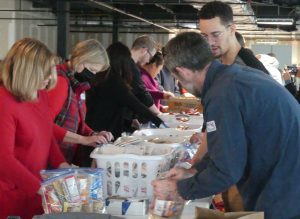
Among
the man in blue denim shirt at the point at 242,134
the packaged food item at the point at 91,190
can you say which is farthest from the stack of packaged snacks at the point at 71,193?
the man in blue denim shirt at the point at 242,134

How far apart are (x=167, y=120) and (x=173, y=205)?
2.57m

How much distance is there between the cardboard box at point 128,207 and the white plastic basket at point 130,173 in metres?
0.16

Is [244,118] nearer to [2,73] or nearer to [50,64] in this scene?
[50,64]

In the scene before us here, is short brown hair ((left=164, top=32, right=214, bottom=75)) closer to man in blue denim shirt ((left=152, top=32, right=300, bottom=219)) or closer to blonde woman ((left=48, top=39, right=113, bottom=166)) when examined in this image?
man in blue denim shirt ((left=152, top=32, right=300, bottom=219))

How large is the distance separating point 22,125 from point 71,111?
3.09 feet

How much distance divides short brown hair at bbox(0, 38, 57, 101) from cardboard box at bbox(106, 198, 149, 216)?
59 centimetres

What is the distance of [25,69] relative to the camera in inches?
89.1

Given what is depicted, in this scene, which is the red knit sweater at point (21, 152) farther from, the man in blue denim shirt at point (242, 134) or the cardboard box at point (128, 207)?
the man in blue denim shirt at point (242, 134)

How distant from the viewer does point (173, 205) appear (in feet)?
6.61

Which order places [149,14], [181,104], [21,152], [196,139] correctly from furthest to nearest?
[149,14] < [181,104] < [196,139] < [21,152]

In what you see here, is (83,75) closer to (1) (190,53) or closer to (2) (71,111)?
(2) (71,111)

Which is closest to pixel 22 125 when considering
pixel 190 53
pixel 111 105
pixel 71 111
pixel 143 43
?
pixel 190 53

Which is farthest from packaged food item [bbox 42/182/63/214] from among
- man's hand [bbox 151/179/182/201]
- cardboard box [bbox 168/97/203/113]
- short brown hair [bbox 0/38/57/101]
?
cardboard box [bbox 168/97/203/113]

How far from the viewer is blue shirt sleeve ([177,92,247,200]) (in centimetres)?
177
